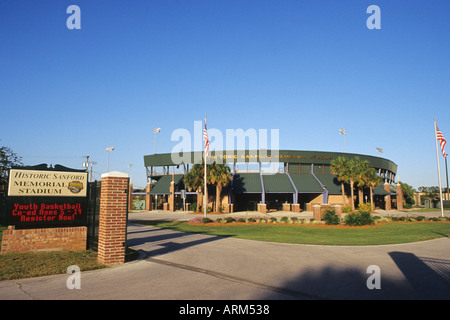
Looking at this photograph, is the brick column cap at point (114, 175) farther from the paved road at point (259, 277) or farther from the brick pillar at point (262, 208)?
the brick pillar at point (262, 208)

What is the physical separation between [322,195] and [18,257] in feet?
148

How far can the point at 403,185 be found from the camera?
213 ft

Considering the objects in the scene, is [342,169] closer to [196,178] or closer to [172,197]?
[196,178]

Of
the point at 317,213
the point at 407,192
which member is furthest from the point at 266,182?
the point at 407,192

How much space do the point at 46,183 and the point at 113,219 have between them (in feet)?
13.6

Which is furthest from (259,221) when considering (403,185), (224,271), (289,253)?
(403,185)

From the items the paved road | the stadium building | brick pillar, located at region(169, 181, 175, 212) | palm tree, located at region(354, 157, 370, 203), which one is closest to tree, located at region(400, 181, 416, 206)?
the stadium building

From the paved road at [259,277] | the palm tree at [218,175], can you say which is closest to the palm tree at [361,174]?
the palm tree at [218,175]

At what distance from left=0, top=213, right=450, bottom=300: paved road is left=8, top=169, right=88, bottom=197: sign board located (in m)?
3.83

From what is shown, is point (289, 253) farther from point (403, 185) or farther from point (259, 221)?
point (403, 185)

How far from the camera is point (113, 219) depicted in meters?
10.2

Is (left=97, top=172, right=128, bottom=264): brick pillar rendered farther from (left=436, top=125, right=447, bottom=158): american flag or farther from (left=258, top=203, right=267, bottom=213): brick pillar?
(left=258, top=203, right=267, bottom=213): brick pillar

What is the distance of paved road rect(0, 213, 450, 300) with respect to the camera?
691 cm

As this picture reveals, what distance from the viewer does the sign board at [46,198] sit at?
466 inches
